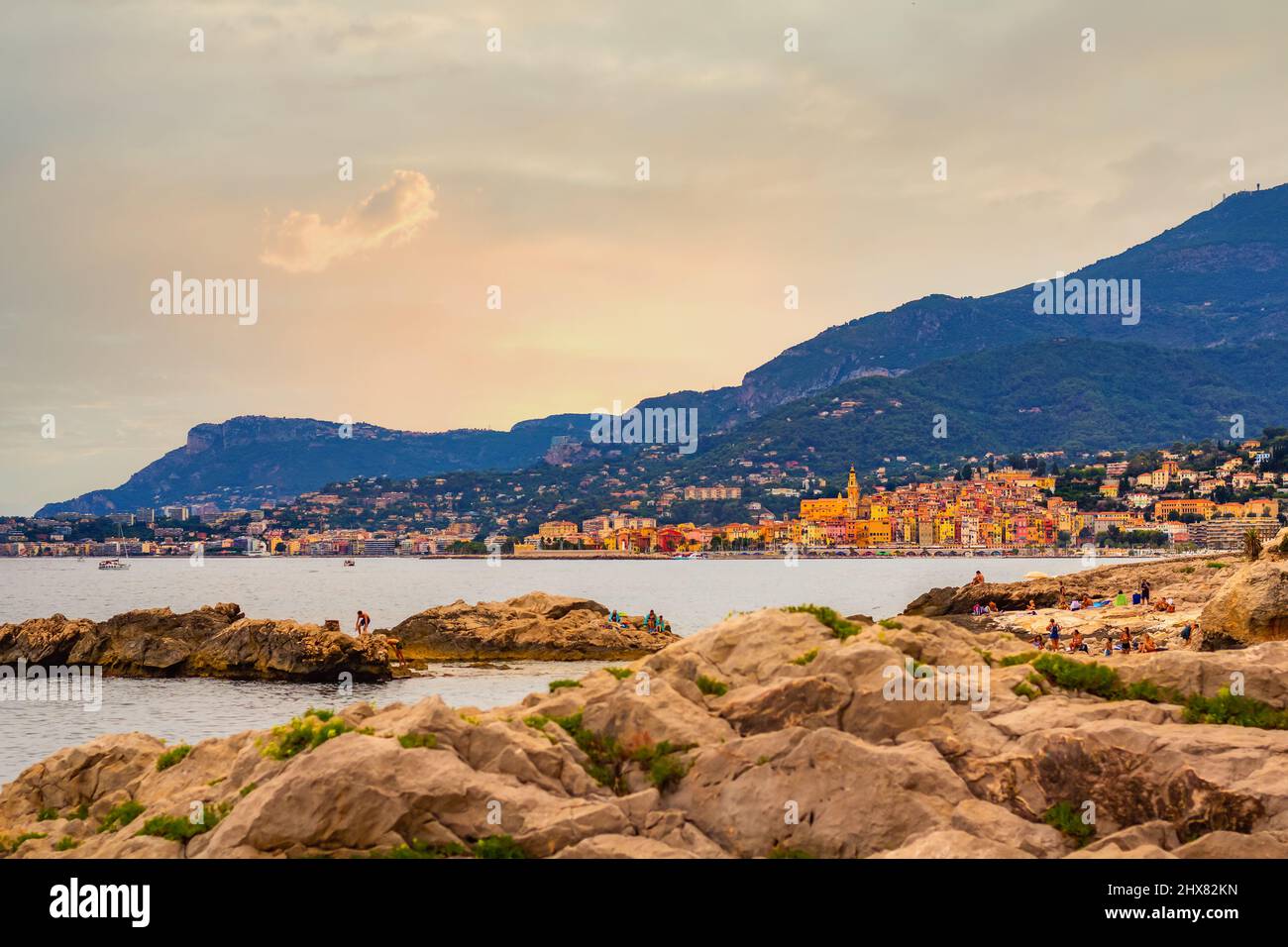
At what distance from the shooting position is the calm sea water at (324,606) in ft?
128

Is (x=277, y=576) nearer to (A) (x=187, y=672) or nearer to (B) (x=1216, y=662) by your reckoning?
(A) (x=187, y=672)

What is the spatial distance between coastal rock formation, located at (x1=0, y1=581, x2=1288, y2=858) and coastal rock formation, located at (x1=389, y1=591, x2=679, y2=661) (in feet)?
124

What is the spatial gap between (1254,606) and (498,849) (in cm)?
2179

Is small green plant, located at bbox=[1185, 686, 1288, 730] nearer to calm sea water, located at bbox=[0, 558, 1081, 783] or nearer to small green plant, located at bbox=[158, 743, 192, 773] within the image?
small green plant, located at bbox=[158, 743, 192, 773]

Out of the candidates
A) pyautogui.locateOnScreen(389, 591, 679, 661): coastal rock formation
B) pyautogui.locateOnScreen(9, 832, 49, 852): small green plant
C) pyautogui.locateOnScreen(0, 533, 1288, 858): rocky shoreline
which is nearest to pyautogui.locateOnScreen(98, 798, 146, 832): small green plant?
pyautogui.locateOnScreen(0, 533, 1288, 858): rocky shoreline

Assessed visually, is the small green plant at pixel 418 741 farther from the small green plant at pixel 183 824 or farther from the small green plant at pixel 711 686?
the small green plant at pixel 711 686

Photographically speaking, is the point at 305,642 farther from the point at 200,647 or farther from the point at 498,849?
the point at 498,849

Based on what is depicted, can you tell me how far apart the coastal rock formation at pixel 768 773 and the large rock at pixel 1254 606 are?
34.7ft

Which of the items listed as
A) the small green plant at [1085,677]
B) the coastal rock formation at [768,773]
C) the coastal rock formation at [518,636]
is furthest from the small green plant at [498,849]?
the coastal rock formation at [518,636]

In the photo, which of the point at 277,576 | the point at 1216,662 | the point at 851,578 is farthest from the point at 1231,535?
the point at 1216,662
